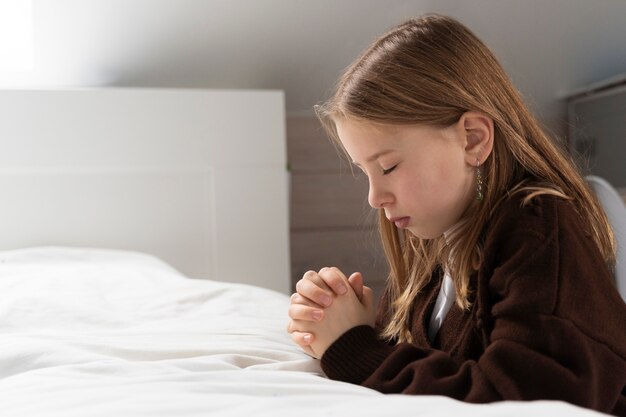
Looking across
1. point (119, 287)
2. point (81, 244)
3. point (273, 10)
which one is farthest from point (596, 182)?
point (81, 244)

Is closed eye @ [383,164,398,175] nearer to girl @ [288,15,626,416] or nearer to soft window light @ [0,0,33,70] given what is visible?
girl @ [288,15,626,416]

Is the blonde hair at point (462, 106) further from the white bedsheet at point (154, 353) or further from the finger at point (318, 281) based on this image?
the white bedsheet at point (154, 353)

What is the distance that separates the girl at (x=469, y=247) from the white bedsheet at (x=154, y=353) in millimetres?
84

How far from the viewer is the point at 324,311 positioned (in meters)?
0.97

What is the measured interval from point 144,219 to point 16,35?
0.63 meters

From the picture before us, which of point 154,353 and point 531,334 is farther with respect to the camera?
point 154,353

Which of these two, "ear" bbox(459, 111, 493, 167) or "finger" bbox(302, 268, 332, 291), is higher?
"ear" bbox(459, 111, 493, 167)

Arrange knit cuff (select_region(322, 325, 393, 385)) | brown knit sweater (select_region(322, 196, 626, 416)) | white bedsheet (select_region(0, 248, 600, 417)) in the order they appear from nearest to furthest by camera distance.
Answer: white bedsheet (select_region(0, 248, 600, 417))
brown knit sweater (select_region(322, 196, 626, 416))
knit cuff (select_region(322, 325, 393, 385))

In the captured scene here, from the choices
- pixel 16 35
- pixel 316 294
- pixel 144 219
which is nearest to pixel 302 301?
pixel 316 294

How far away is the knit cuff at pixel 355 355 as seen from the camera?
2.93 feet

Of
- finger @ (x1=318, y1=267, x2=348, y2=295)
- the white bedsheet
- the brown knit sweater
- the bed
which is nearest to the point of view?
the white bedsheet

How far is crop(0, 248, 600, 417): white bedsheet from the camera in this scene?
66 centimetres

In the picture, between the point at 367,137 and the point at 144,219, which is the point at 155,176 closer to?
the point at 144,219

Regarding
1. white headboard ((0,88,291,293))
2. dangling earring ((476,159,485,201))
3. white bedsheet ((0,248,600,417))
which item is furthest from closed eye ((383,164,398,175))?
white headboard ((0,88,291,293))
